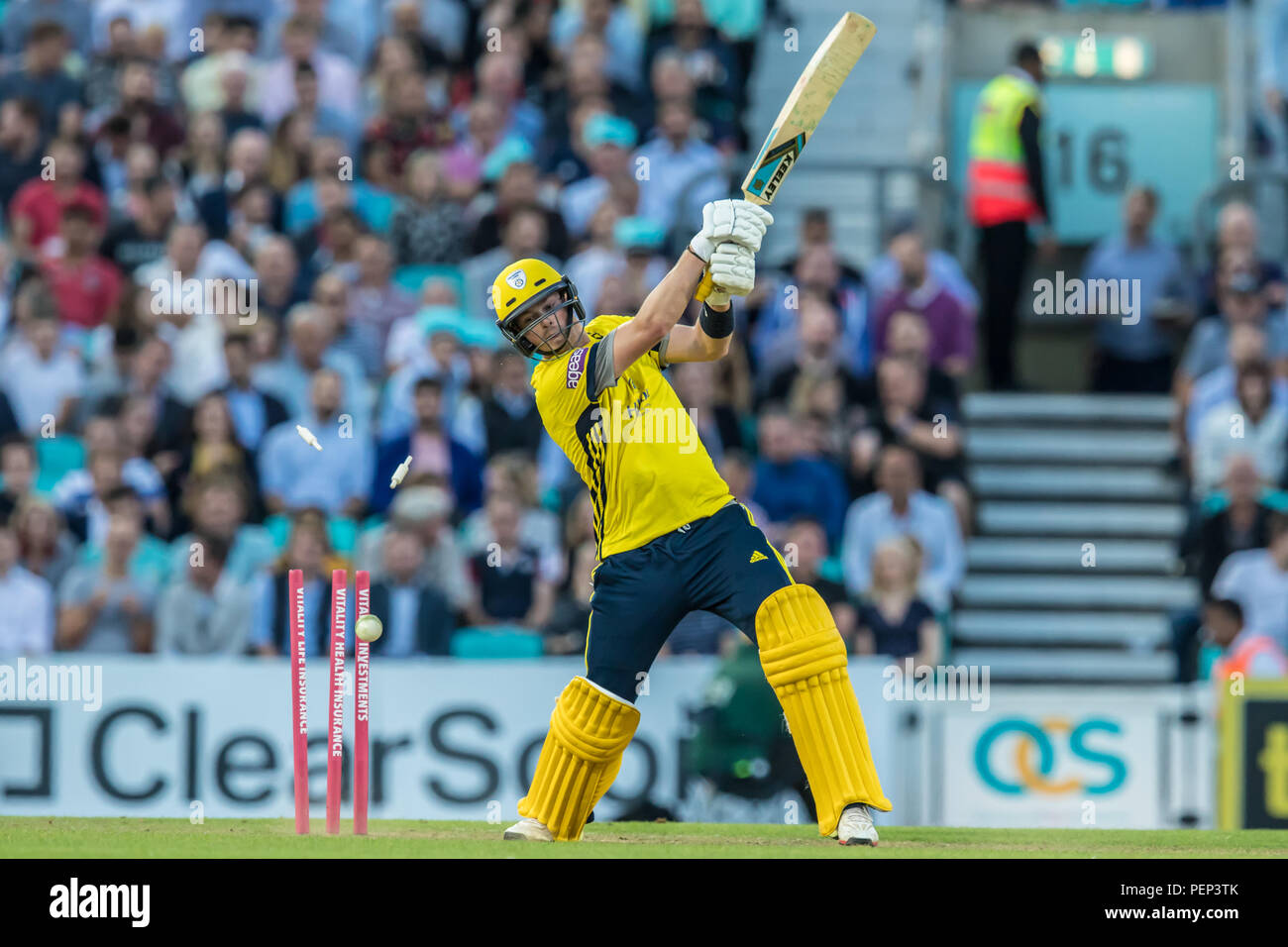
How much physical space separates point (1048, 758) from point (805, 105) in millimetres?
4761

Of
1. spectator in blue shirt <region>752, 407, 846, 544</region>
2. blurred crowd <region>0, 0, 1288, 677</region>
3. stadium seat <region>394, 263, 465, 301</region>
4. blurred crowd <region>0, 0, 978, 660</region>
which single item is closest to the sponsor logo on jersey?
blurred crowd <region>0, 0, 1288, 677</region>

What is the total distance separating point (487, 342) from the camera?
1435 centimetres

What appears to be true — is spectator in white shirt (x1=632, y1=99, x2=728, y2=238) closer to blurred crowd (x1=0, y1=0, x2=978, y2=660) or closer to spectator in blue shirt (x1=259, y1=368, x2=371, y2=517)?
blurred crowd (x1=0, y1=0, x2=978, y2=660)

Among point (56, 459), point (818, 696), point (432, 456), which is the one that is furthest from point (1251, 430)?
point (56, 459)

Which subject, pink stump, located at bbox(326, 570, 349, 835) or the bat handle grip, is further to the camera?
pink stump, located at bbox(326, 570, 349, 835)

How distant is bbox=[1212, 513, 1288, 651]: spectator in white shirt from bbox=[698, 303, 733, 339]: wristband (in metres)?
5.92

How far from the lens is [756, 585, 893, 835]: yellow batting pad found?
27.3 ft

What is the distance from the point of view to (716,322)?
8422 mm

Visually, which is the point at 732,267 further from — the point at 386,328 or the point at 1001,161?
the point at 1001,161

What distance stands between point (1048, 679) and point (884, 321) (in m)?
2.64

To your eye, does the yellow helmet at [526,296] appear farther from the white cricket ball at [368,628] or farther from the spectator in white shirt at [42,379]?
the spectator in white shirt at [42,379]

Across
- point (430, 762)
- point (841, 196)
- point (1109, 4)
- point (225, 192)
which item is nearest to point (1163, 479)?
A: point (841, 196)

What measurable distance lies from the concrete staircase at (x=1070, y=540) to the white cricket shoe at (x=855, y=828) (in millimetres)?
5717

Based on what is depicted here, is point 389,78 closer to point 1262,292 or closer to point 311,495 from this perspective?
point 311,495
